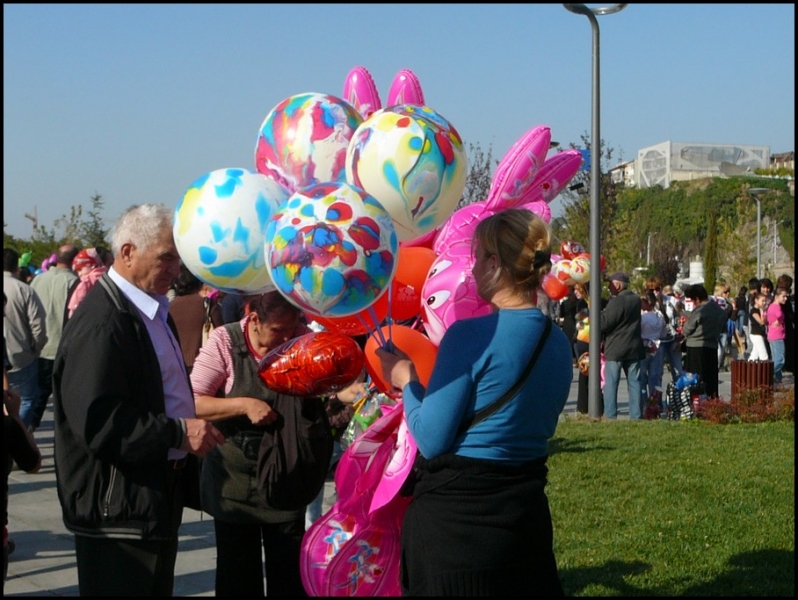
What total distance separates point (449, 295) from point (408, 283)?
312mm

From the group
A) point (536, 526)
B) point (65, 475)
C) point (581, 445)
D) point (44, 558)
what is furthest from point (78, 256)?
point (536, 526)

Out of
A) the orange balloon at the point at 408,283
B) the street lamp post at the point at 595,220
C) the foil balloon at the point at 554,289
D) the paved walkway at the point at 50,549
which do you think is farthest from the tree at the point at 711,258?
the orange balloon at the point at 408,283

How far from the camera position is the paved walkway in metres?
5.56

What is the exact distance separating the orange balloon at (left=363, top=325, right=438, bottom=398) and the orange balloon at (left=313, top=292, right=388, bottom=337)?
0.06 m

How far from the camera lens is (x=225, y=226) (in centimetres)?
348

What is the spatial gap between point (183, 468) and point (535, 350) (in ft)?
4.65

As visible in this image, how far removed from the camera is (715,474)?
8.17m

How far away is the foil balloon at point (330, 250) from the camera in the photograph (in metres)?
3.31

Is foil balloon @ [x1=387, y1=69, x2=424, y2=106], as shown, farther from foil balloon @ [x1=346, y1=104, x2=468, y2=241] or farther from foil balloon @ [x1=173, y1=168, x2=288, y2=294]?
foil balloon @ [x1=173, y1=168, x2=288, y2=294]

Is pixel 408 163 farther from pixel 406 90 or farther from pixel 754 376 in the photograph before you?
pixel 754 376

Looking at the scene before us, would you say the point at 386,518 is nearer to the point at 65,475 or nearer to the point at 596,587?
the point at 65,475

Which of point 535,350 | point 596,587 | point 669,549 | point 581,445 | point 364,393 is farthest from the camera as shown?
point 581,445

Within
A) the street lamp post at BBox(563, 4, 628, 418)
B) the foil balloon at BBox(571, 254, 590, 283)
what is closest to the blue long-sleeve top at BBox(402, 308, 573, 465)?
the foil balloon at BBox(571, 254, 590, 283)

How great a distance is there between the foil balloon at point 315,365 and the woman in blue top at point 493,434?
0.52m
